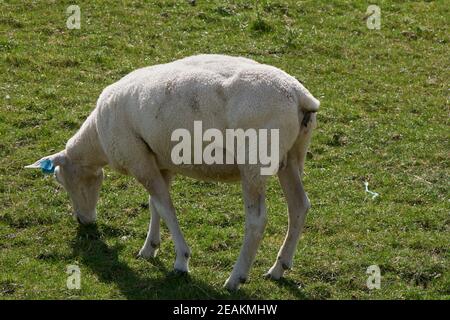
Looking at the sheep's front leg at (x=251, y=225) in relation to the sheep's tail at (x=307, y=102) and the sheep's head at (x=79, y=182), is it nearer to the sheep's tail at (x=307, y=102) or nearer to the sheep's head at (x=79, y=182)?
the sheep's tail at (x=307, y=102)

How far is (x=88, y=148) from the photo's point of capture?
11102 mm

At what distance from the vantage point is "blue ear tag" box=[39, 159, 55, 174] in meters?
11.2

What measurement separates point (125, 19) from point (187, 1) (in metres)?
1.34

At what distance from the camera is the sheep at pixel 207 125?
929 centimetres

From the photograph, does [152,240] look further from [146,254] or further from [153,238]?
[146,254]

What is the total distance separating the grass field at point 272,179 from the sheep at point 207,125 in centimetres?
58

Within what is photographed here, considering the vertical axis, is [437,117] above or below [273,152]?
below

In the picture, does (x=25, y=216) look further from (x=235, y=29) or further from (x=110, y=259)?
(x=235, y=29)

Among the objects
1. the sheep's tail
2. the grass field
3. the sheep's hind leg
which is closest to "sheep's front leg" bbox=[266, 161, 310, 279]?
the grass field

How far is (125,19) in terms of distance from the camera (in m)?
17.7

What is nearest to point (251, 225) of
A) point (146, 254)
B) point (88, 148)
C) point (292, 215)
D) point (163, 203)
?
point (292, 215)

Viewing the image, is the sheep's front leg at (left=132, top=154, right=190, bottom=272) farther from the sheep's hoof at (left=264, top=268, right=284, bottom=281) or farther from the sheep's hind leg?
the sheep's hoof at (left=264, top=268, right=284, bottom=281)

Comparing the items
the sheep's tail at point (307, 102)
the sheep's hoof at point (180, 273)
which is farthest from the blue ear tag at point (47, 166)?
the sheep's tail at point (307, 102)

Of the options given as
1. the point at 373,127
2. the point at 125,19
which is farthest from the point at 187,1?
the point at 373,127
